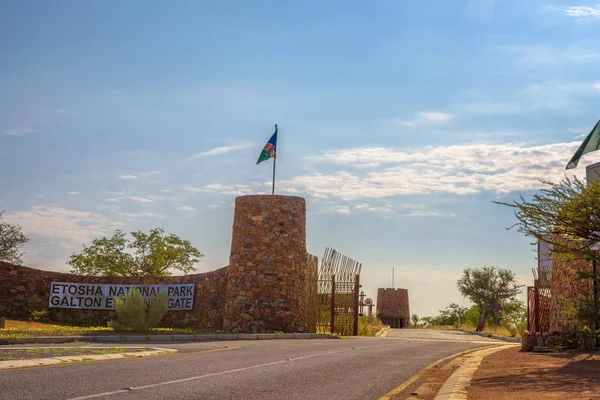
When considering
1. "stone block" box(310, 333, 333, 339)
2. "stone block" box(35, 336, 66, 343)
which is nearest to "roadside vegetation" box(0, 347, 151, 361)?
"stone block" box(35, 336, 66, 343)

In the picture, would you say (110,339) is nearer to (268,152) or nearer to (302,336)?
(302,336)

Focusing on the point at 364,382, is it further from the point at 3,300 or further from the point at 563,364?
the point at 3,300

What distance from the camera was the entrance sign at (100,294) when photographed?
29422 mm

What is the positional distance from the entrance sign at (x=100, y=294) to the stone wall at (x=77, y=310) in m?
0.23

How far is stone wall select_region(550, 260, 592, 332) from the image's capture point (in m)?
18.3

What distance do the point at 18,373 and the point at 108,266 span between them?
34.3 metres

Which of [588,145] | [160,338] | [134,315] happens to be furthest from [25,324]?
[588,145]

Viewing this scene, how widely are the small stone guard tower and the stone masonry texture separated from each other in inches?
1556

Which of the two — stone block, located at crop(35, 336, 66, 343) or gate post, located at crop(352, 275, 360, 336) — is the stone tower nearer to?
gate post, located at crop(352, 275, 360, 336)

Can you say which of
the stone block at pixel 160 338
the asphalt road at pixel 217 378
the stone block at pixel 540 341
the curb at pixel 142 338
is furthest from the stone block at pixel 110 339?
the stone block at pixel 540 341

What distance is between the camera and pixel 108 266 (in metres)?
42.8

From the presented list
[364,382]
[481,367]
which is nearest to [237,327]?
[481,367]

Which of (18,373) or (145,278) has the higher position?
(145,278)

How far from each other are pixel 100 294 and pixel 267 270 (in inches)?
313
